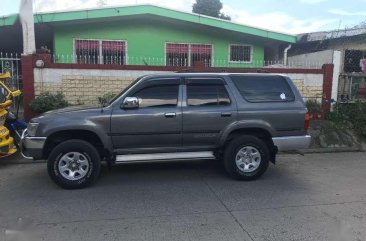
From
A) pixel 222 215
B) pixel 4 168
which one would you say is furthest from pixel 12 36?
pixel 222 215

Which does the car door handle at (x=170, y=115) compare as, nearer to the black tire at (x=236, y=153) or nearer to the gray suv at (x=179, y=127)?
the gray suv at (x=179, y=127)

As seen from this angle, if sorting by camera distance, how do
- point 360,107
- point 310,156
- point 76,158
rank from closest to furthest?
point 76,158 → point 310,156 → point 360,107

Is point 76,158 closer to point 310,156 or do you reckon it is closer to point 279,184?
point 279,184

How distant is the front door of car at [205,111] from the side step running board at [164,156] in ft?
0.51

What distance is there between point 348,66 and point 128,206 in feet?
34.3

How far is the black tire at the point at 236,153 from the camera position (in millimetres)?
6422

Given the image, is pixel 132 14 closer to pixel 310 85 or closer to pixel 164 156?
pixel 310 85

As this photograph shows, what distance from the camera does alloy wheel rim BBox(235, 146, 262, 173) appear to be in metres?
6.48

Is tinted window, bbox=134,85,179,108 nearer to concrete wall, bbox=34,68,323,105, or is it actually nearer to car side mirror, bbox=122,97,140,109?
car side mirror, bbox=122,97,140,109

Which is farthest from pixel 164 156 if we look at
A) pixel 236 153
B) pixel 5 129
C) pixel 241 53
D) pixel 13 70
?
pixel 241 53

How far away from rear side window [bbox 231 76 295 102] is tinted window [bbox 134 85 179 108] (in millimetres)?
1109

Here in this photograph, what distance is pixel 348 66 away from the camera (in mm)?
12898

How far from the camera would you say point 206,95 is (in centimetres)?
648

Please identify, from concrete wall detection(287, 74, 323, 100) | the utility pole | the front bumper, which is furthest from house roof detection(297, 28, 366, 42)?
the front bumper
